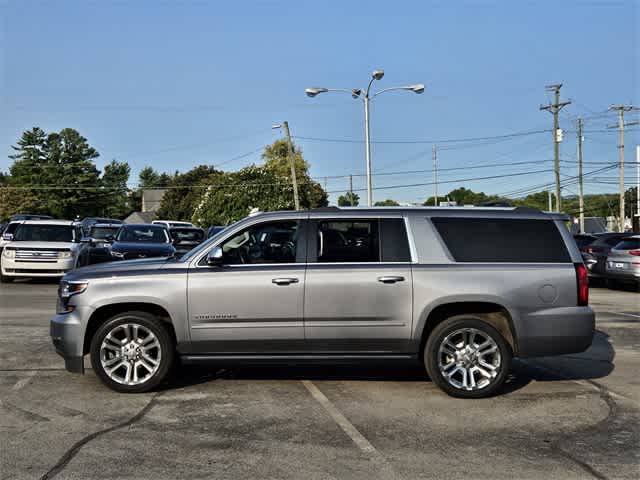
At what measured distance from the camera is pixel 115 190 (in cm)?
10956

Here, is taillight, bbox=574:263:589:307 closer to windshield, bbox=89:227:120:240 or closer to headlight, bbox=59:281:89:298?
headlight, bbox=59:281:89:298

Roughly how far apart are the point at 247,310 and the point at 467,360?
2.19 m

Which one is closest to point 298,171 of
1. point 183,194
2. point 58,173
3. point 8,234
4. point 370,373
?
point 183,194

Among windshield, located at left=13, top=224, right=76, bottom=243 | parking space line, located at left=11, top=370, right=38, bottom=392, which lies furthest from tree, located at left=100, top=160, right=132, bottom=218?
parking space line, located at left=11, top=370, right=38, bottom=392

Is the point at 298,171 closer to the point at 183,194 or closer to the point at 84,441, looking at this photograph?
the point at 183,194

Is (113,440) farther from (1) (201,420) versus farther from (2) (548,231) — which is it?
(2) (548,231)

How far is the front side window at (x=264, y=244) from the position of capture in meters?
6.83

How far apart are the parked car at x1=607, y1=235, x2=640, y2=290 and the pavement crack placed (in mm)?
15225

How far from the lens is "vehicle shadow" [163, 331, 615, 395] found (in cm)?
749

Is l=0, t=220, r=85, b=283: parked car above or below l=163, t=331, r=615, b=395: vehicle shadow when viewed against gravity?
above

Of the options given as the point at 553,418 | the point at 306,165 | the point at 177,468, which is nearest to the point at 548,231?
the point at 553,418

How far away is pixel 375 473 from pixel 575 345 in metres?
3.03

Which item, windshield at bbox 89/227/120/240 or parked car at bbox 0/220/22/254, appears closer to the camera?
parked car at bbox 0/220/22/254

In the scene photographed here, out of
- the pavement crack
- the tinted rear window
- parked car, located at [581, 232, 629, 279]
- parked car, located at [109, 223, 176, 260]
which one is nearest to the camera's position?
the pavement crack
